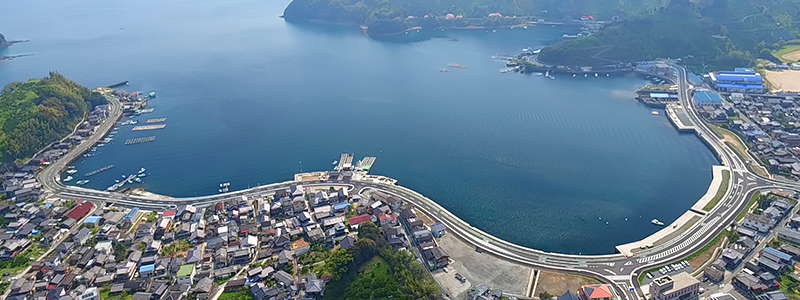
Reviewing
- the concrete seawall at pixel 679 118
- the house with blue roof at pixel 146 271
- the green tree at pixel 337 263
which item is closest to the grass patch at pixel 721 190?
the concrete seawall at pixel 679 118

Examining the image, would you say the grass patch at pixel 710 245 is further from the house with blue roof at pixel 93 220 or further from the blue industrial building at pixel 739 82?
the house with blue roof at pixel 93 220

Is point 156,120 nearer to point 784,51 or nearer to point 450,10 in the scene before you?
point 450,10

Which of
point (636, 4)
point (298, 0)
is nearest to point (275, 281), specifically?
point (636, 4)

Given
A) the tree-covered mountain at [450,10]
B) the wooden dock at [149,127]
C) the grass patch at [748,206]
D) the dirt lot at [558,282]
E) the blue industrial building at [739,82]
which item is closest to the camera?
the dirt lot at [558,282]

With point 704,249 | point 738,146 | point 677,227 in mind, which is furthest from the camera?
point 738,146

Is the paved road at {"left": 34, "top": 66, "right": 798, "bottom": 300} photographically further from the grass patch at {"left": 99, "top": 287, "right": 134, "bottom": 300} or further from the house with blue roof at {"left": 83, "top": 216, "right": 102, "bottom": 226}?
the grass patch at {"left": 99, "top": 287, "right": 134, "bottom": 300}

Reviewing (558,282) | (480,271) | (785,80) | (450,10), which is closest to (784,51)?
(785,80)
